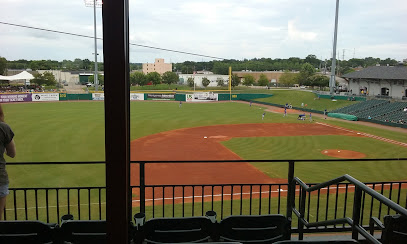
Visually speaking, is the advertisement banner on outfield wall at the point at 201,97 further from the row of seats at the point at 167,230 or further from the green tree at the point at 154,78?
the row of seats at the point at 167,230

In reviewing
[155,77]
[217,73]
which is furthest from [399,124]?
[217,73]

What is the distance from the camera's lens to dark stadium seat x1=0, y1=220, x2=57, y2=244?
6.69ft

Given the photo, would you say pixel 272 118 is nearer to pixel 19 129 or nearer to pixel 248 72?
pixel 19 129

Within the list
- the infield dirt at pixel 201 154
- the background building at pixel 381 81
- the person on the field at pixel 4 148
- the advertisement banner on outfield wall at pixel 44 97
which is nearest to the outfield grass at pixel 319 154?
the infield dirt at pixel 201 154

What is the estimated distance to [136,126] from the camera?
77.8 feet

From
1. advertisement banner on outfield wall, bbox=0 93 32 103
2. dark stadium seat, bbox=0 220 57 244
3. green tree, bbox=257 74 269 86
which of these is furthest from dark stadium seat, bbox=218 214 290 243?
green tree, bbox=257 74 269 86

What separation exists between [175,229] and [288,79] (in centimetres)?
6173

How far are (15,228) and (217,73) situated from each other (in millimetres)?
55943

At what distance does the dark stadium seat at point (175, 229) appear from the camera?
2125mm

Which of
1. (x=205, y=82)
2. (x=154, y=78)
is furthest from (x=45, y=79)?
(x=205, y=82)

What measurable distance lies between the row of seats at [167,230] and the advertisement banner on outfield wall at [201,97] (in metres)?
40.4

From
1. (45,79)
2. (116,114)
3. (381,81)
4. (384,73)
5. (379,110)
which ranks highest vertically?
(384,73)

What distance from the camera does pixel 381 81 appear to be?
118 ft

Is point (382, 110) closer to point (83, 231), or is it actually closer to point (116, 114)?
point (83, 231)
